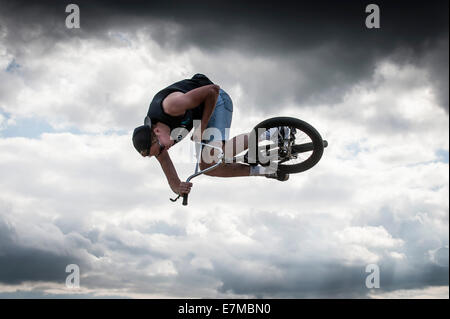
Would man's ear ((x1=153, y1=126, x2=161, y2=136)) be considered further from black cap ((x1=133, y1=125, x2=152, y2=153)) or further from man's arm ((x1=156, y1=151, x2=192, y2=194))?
man's arm ((x1=156, y1=151, x2=192, y2=194))

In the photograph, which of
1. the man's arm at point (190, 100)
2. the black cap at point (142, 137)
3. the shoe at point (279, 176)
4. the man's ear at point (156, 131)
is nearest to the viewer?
the man's arm at point (190, 100)

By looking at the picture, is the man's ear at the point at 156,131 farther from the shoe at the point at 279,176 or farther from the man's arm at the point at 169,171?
the shoe at the point at 279,176

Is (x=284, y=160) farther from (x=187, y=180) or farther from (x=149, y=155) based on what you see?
(x=149, y=155)

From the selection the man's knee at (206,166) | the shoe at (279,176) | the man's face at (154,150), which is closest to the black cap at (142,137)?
the man's face at (154,150)

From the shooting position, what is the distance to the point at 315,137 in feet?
22.3

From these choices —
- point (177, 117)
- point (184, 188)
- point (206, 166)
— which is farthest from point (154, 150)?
point (206, 166)

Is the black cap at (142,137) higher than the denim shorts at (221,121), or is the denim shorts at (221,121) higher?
the denim shorts at (221,121)

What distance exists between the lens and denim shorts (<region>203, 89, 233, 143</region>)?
7238mm

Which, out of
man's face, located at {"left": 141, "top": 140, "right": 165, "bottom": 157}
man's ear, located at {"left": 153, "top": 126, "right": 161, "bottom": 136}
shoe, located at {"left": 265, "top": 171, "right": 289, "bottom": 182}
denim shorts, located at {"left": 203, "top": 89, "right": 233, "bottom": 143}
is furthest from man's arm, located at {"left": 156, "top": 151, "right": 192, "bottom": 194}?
shoe, located at {"left": 265, "top": 171, "right": 289, "bottom": 182}

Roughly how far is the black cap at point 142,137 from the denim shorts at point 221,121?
0.98 m

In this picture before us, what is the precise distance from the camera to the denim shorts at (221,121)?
7.24 metres
